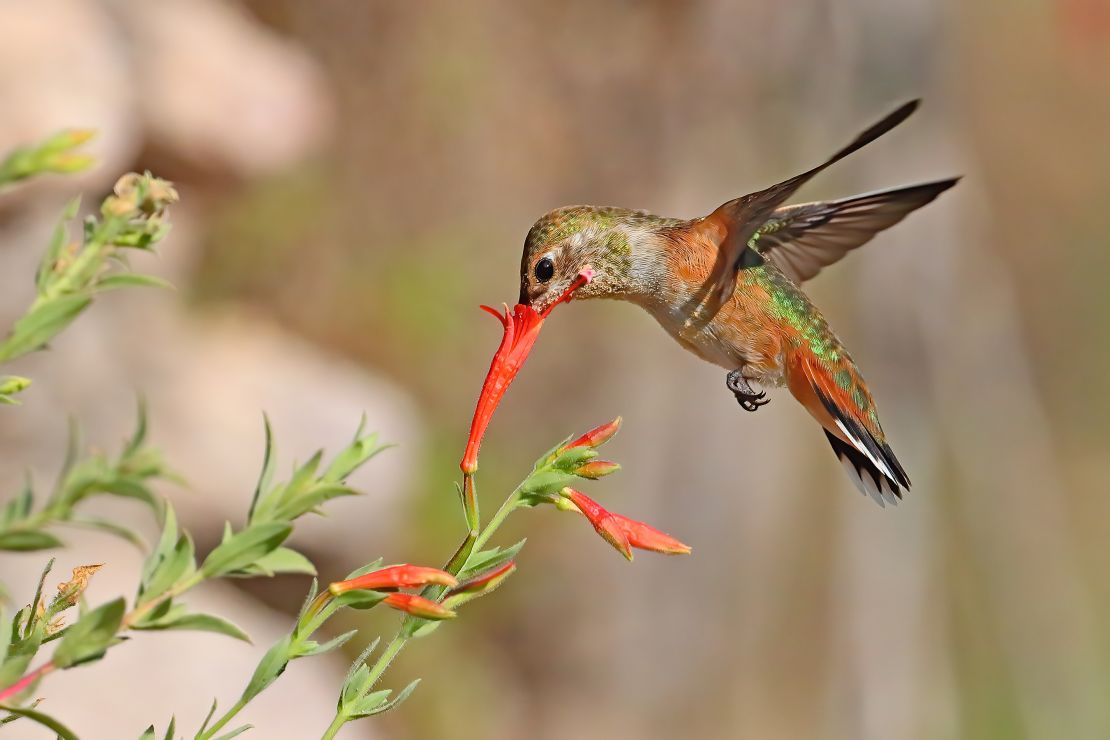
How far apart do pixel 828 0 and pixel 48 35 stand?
411cm

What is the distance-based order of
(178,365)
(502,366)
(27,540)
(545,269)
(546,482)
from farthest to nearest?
(178,365) → (545,269) → (502,366) → (546,482) → (27,540)

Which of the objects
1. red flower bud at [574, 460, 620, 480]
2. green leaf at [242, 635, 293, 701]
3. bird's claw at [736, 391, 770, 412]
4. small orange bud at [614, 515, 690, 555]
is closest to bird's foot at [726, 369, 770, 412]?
bird's claw at [736, 391, 770, 412]

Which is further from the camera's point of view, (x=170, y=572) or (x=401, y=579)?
(x=401, y=579)

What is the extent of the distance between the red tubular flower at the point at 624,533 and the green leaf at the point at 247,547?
1.65 ft

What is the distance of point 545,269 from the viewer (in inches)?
87.4

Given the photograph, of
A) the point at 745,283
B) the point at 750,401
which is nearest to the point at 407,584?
the point at 750,401

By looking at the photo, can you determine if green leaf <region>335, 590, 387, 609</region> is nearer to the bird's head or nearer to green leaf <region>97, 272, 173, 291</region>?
green leaf <region>97, 272, 173, 291</region>

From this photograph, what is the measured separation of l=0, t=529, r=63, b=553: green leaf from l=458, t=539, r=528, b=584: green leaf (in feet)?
1.56

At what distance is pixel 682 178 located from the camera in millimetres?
8344

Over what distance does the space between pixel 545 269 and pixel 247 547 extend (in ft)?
4.62

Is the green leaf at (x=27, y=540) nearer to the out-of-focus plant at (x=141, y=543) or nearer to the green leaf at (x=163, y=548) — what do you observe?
the out-of-focus plant at (x=141, y=543)

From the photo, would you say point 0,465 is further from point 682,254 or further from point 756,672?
point 756,672

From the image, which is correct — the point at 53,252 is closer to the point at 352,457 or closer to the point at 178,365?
the point at 352,457

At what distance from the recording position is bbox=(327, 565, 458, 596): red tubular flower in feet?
3.46
